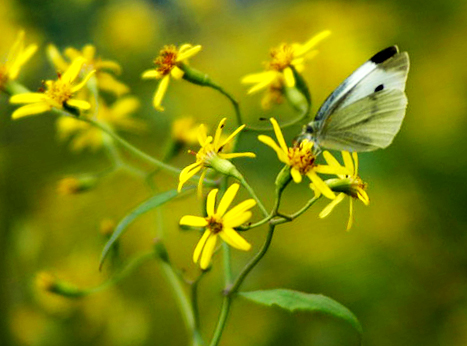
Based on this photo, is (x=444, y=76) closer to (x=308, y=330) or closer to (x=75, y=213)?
(x=308, y=330)

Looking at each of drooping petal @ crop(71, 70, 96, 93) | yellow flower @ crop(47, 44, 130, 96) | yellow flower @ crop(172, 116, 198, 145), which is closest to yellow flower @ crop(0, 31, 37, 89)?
yellow flower @ crop(47, 44, 130, 96)

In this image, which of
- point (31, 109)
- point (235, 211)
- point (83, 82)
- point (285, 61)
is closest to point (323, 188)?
point (235, 211)

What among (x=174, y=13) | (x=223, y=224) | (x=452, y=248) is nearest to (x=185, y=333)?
(x=452, y=248)

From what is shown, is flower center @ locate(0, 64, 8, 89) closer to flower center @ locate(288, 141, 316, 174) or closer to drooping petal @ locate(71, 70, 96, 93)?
drooping petal @ locate(71, 70, 96, 93)

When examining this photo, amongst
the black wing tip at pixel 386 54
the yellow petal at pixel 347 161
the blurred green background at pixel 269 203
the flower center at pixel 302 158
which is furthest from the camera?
the blurred green background at pixel 269 203

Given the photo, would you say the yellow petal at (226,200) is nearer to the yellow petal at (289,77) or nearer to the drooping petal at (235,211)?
the drooping petal at (235,211)

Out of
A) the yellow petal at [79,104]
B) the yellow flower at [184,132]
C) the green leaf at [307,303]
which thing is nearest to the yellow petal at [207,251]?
the green leaf at [307,303]

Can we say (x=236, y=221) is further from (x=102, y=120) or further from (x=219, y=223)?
(x=102, y=120)
